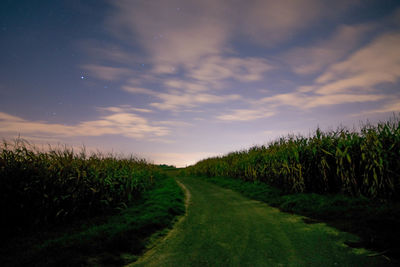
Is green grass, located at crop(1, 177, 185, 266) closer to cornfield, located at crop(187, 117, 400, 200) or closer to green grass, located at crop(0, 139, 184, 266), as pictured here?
green grass, located at crop(0, 139, 184, 266)

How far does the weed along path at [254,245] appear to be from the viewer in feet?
13.6

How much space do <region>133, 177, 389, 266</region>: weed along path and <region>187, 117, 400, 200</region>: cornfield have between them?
118 inches

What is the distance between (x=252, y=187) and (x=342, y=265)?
9.22 meters

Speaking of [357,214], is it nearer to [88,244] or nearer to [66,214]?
[88,244]

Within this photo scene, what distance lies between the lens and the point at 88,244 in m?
4.86

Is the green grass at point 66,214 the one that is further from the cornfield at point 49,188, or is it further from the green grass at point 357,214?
the green grass at point 357,214

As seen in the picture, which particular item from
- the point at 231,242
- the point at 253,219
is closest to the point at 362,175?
the point at 253,219

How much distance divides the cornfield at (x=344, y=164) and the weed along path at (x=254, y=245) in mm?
2991

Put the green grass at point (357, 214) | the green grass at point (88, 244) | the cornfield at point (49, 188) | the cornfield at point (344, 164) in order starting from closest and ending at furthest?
the green grass at point (88, 244) → the green grass at point (357, 214) → the cornfield at point (49, 188) → the cornfield at point (344, 164)

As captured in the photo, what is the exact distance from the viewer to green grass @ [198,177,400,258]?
4.75 m

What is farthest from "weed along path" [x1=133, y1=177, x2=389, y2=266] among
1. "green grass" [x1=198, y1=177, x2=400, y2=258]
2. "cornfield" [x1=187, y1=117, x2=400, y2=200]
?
"cornfield" [x1=187, y1=117, x2=400, y2=200]

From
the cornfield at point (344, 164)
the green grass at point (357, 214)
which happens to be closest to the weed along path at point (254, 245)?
the green grass at point (357, 214)

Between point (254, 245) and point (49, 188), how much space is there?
6266 millimetres

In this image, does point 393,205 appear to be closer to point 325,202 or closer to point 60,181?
point 325,202
